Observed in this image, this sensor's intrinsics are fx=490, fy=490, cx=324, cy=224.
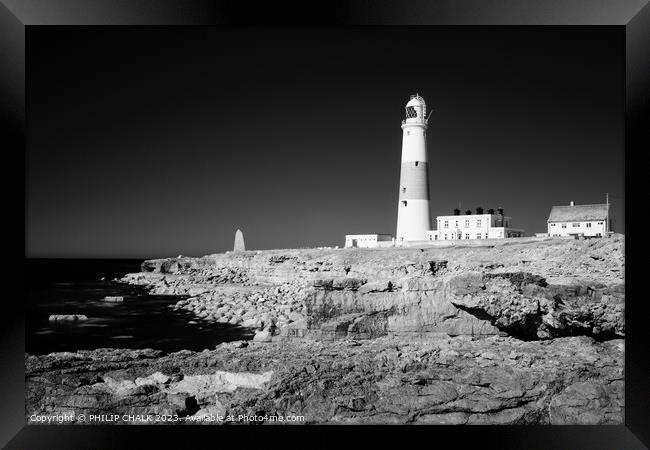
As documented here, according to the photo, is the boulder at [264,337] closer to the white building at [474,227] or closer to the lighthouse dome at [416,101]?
the lighthouse dome at [416,101]

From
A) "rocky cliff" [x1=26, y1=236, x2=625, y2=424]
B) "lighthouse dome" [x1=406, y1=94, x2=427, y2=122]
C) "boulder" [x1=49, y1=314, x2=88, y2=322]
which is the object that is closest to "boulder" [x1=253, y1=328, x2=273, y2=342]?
"rocky cliff" [x1=26, y1=236, x2=625, y2=424]

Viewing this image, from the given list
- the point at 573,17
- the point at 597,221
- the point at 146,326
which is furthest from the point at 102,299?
the point at 597,221

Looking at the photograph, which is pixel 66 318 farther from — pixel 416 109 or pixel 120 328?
pixel 416 109

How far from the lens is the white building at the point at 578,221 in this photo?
9.62m

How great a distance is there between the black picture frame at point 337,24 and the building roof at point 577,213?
6541 millimetres

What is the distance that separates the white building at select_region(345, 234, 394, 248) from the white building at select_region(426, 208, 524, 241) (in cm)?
87

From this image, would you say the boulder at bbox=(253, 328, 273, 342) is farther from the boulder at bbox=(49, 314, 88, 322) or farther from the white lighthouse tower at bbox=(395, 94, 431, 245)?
the white lighthouse tower at bbox=(395, 94, 431, 245)

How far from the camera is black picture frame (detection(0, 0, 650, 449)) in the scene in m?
3.38

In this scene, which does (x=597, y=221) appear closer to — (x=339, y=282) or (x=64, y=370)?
(x=339, y=282)

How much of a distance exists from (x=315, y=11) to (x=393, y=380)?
3200 mm

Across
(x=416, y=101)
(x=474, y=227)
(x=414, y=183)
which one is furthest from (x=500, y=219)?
(x=416, y=101)

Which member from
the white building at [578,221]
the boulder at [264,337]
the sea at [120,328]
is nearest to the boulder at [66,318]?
the sea at [120,328]

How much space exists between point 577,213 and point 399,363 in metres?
6.78

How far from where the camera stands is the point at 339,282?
5867 millimetres
